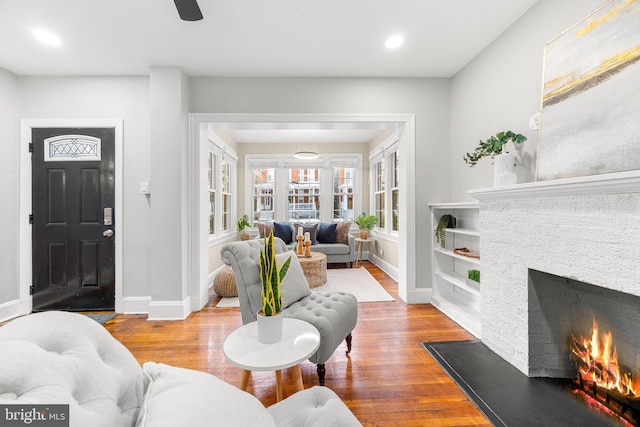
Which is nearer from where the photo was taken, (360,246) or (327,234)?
(327,234)

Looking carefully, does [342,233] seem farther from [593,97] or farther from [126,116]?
[593,97]

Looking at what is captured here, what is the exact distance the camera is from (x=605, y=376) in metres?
1.71

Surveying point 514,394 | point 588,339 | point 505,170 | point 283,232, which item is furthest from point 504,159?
point 283,232

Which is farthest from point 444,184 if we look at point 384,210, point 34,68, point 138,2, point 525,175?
point 34,68

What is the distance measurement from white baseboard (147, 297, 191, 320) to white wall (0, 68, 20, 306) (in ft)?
5.15

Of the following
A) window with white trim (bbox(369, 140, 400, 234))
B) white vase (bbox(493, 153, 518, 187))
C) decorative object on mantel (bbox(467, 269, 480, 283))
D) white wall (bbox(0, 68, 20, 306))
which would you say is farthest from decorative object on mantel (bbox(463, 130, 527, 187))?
white wall (bbox(0, 68, 20, 306))

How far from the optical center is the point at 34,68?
124 inches

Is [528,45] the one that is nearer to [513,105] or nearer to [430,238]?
[513,105]

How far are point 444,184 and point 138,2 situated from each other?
335 cm

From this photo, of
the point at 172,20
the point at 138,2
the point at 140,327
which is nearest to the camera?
the point at 138,2

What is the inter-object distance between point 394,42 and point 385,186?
3.10 m

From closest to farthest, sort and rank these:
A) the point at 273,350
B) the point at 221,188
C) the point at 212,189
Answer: the point at 273,350
the point at 212,189
the point at 221,188

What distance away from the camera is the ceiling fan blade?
168 cm

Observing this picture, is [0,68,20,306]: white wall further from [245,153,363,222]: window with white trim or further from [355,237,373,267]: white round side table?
[355,237,373,267]: white round side table
